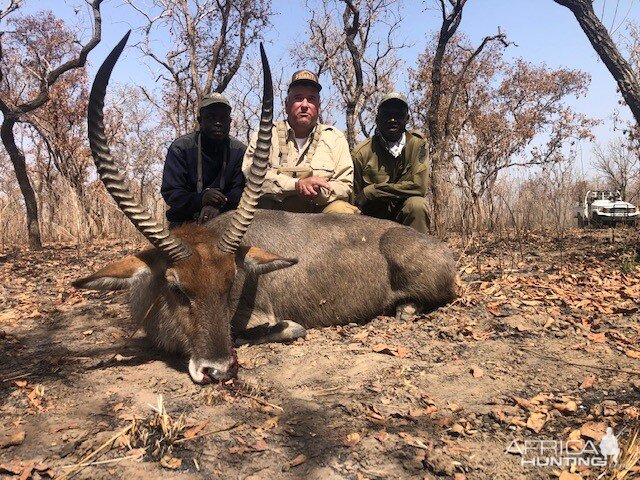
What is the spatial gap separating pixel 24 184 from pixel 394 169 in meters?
9.93

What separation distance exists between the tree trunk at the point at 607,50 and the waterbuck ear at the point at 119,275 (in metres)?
Answer: 7.06

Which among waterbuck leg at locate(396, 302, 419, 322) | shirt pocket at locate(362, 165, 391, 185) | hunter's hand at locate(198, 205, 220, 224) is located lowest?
waterbuck leg at locate(396, 302, 419, 322)

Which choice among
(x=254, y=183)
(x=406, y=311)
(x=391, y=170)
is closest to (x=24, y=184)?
(x=391, y=170)

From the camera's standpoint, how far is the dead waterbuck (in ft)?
11.9

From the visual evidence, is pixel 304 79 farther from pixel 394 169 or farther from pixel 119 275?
pixel 119 275

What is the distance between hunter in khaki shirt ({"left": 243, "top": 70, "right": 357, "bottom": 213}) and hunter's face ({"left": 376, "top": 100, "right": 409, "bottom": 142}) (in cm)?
66

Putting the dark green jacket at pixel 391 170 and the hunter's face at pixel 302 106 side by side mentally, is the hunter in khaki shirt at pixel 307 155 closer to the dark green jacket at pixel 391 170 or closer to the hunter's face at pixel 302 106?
the hunter's face at pixel 302 106

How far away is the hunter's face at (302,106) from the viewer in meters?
6.44

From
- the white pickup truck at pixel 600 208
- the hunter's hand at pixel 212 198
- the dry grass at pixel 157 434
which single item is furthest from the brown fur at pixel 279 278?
the white pickup truck at pixel 600 208

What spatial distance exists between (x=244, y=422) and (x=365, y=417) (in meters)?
0.71

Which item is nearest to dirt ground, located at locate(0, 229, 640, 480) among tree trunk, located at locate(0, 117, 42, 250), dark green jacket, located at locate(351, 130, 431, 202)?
dark green jacket, located at locate(351, 130, 431, 202)

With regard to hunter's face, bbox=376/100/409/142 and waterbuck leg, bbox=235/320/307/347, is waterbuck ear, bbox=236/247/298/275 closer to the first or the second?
waterbuck leg, bbox=235/320/307/347

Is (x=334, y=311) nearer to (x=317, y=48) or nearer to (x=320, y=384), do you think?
(x=320, y=384)

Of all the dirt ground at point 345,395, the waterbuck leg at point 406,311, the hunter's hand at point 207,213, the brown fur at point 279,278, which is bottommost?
the dirt ground at point 345,395
